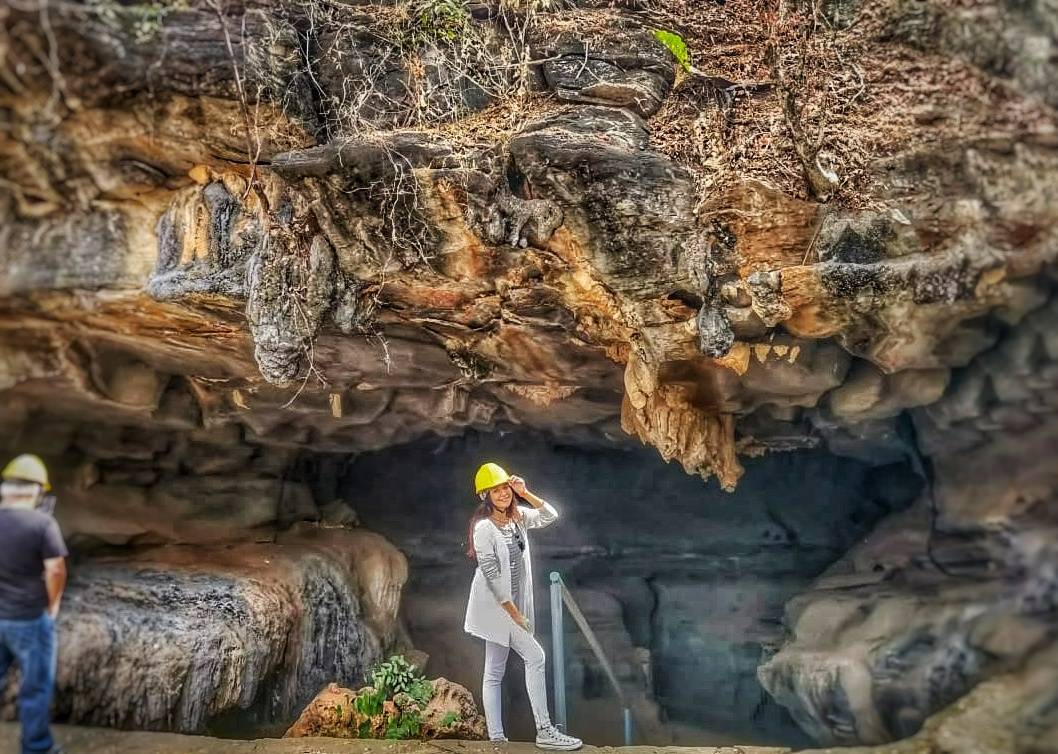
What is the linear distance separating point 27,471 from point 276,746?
7.53 ft

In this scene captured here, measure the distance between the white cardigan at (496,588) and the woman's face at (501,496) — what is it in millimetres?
114

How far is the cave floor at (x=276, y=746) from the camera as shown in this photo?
15.2 ft

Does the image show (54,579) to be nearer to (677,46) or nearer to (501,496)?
(501,496)

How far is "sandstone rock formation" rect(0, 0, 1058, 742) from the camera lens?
3.93 metres

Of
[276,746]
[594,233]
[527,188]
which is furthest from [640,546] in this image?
[527,188]

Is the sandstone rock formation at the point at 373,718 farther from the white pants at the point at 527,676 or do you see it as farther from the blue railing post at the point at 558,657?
the blue railing post at the point at 558,657

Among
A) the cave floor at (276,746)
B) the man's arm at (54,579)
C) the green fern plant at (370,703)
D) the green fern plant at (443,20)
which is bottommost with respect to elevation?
the cave floor at (276,746)

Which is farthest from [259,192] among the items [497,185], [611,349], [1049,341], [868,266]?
[1049,341]

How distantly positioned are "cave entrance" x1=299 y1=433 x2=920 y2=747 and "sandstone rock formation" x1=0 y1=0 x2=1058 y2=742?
4.57ft

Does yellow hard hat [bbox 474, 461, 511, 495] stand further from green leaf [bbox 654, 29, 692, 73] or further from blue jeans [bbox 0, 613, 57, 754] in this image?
green leaf [bbox 654, 29, 692, 73]

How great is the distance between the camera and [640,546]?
8.10 meters

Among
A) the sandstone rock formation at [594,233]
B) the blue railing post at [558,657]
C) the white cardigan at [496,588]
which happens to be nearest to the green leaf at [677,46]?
the sandstone rock formation at [594,233]

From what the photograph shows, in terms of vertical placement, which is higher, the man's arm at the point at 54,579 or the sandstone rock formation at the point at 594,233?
the sandstone rock formation at the point at 594,233

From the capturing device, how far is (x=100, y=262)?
4574 millimetres
